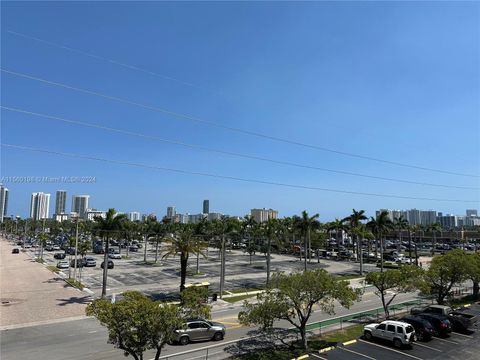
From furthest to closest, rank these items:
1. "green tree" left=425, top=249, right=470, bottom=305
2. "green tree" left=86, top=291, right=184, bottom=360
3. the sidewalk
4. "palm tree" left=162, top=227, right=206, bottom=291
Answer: "palm tree" left=162, top=227, right=206, bottom=291, "green tree" left=425, top=249, right=470, bottom=305, the sidewalk, "green tree" left=86, top=291, right=184, bottom=360

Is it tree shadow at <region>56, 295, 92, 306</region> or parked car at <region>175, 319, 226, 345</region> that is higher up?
parked car at <region>175, 319, 226, 345</region>

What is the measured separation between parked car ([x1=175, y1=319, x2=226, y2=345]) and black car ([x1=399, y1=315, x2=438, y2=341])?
50.2 ft

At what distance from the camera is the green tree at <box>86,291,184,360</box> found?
55.8 ft

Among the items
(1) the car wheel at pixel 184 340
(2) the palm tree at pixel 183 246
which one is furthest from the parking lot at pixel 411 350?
(2) the palm tree at pixel 183 246

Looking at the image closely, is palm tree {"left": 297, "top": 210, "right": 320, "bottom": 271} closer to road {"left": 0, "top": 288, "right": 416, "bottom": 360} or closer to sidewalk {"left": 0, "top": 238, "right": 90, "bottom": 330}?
road {"left": 0, "top": 288, "right": 416, "bottom": 360}

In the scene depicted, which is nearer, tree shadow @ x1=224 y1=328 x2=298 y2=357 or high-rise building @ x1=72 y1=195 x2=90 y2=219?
tree shadow @ x1=224 y1=328 x2=298 y2=357

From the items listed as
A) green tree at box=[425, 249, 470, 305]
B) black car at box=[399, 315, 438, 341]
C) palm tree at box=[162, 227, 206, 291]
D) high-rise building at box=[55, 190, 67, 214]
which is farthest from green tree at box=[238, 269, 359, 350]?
high-rise building at box=[55, 190, 67, 214]

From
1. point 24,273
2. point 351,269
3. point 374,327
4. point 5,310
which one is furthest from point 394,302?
point 24,273

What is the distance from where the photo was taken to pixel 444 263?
40.9 metres

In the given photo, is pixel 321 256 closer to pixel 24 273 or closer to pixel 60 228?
pixel 24 273

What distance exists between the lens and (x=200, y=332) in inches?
1149

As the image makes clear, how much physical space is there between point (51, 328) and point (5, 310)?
9.94m

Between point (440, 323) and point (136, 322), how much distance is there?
84.6 ft

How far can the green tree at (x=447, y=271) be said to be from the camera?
4025 centimetres
